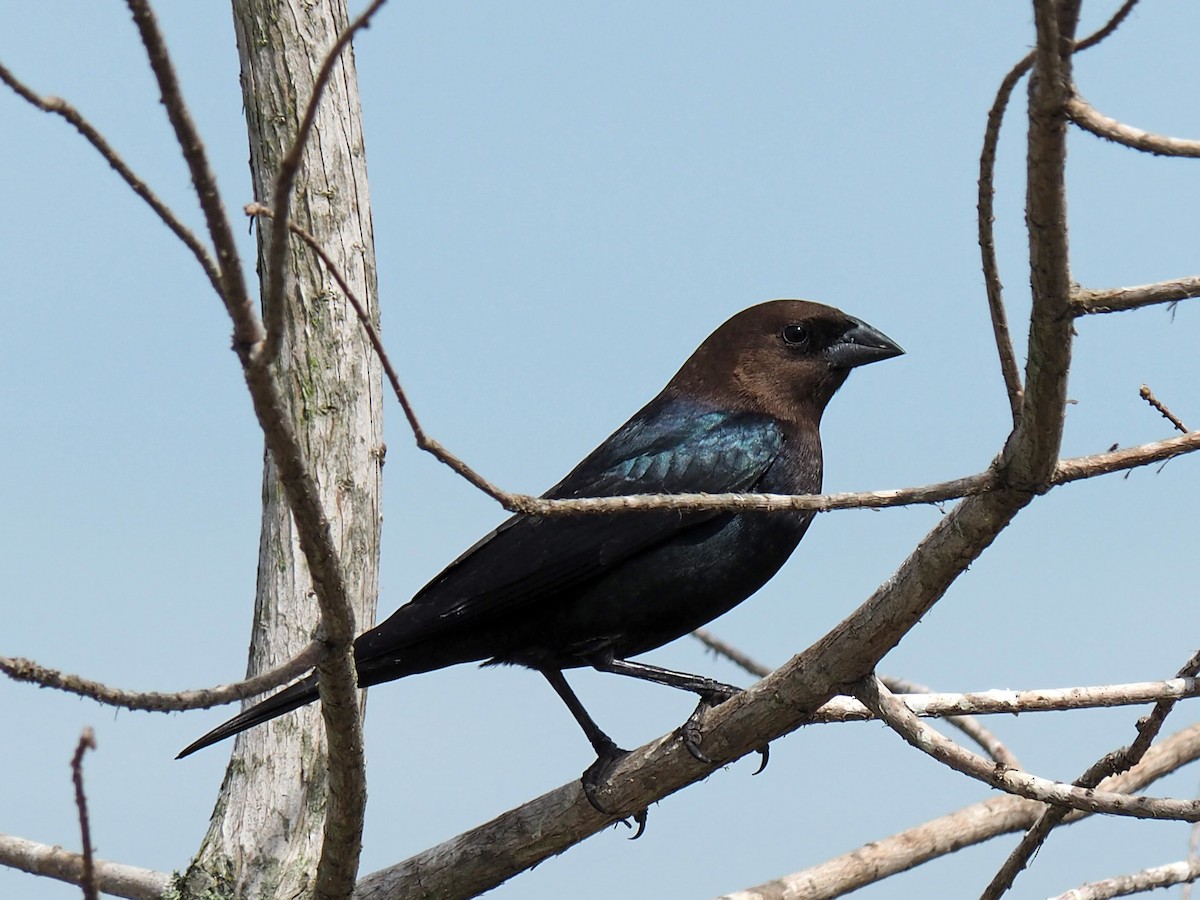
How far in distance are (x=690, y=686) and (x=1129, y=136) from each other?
2.24 m

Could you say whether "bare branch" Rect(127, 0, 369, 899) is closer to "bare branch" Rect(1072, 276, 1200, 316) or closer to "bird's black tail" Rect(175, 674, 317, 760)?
"bird's black tail" Rect(175, 674, 317, 760)

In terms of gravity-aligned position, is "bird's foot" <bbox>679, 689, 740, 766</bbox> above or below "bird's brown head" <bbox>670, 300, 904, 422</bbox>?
below

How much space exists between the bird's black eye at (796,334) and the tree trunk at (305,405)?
4.61 ft

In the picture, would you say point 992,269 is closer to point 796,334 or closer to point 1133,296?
point 1133,296

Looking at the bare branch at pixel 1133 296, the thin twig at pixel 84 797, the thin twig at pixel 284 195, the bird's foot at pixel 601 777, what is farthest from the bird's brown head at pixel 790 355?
the thin twig at pixel 84 797

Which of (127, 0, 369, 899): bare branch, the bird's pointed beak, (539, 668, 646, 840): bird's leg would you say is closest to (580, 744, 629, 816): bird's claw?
(539, 668, 646, 840): bird's leg

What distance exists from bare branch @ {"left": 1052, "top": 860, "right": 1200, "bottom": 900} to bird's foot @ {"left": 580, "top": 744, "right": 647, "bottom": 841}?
120 centimetres

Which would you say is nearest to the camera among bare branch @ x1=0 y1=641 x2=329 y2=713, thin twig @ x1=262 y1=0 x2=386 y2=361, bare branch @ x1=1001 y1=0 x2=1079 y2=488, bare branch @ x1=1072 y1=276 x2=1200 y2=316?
thin twig @ x1=262 y1=0 x2=386 y2=361

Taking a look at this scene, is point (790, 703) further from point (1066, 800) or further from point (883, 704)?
point (1066, 800)

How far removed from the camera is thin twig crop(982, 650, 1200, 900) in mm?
3188

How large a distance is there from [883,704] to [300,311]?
86.9 inches

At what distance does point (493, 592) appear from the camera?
3916 mm

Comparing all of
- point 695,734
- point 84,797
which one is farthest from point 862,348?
point 84,797

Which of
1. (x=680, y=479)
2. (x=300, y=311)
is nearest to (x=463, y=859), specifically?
(x=680, y=479)
